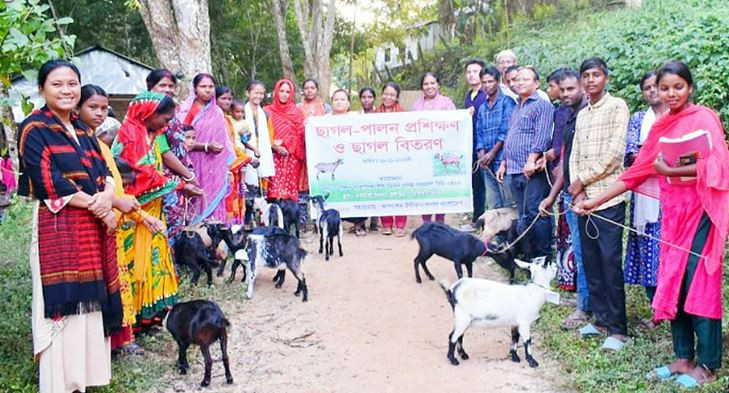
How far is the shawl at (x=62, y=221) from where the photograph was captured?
349 cm

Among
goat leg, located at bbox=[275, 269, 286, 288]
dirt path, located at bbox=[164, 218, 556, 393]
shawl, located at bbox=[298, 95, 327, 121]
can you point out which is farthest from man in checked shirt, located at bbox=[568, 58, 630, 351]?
shawl, located at bbox=[298, 95, 327, 121]

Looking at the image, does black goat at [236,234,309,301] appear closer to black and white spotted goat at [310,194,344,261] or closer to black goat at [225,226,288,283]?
black goat at [225,226,288,283]

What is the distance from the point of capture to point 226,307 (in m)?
5.72

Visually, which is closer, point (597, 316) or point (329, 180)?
point (597, 316)

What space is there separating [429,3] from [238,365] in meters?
25.2

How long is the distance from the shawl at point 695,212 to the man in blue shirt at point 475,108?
162 inches

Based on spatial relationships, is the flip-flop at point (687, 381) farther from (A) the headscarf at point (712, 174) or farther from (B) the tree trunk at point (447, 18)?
(B) the tree trunk at point (447, 18)

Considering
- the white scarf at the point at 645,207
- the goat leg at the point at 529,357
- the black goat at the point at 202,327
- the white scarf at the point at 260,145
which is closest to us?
the black goat at the point at 202,327

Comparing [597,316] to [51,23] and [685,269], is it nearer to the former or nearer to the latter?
[685,269]

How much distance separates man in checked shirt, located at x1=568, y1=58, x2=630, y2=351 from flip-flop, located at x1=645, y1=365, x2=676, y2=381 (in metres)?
0.47

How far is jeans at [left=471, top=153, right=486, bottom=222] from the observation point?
8.45 meters

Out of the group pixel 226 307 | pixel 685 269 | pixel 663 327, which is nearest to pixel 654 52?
pixel 663 327

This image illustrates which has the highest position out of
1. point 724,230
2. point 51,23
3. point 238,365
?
point 51,23

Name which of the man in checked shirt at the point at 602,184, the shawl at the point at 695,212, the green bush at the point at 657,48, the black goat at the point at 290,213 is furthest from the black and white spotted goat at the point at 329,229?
the green bush at the point at 657,48
